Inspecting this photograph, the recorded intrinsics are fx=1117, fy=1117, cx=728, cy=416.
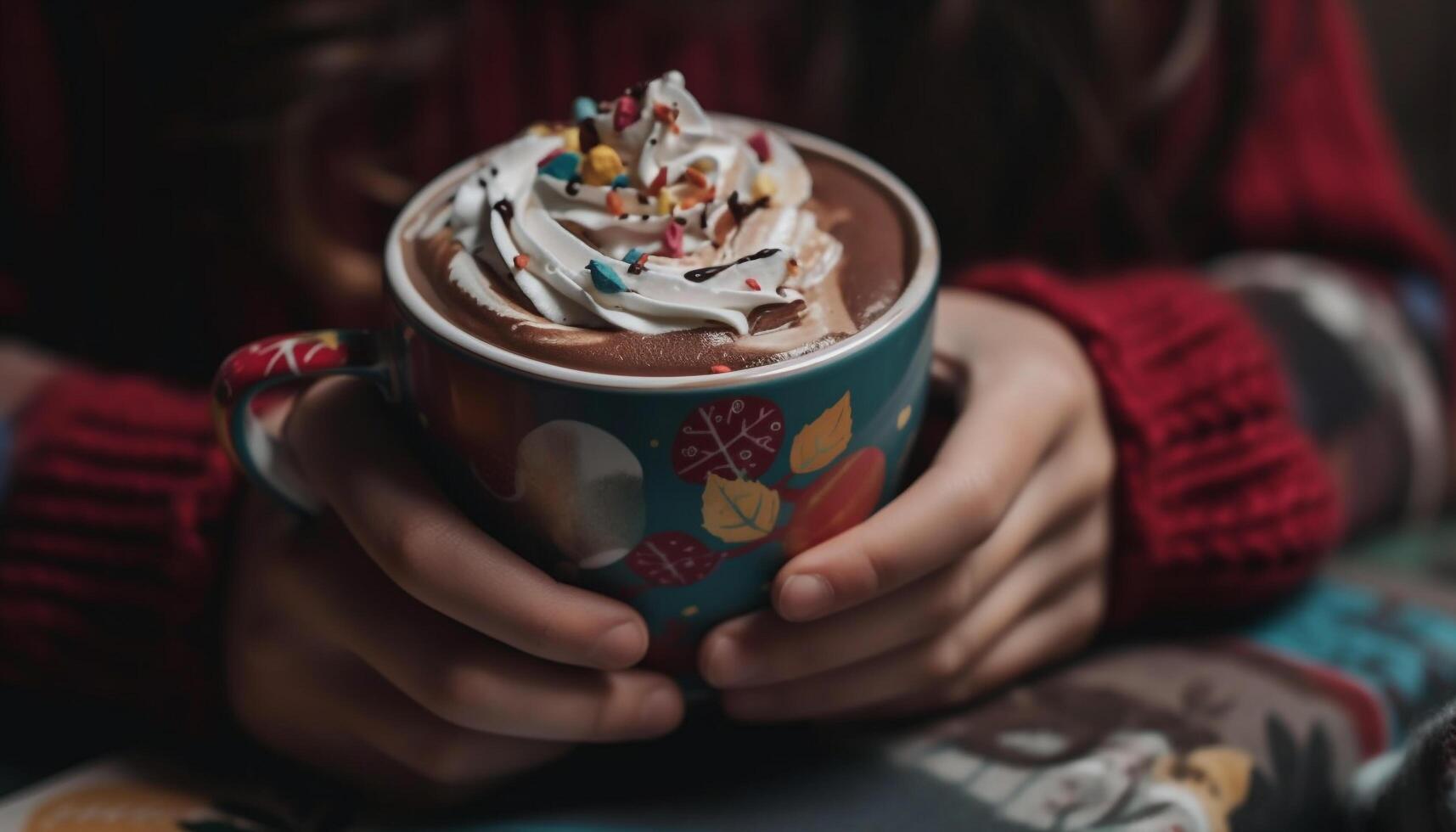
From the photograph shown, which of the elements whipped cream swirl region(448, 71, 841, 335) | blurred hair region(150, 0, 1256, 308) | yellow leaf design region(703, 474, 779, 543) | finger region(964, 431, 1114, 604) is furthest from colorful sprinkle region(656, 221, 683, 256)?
blurred hair region(150, 0, 1256, 308)

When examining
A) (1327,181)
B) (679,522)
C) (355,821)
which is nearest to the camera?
(679,522)

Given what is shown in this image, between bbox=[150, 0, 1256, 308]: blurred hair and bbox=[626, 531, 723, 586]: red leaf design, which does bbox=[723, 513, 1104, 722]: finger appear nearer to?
bbox=[626, 531, 723, 586]: red leaf design

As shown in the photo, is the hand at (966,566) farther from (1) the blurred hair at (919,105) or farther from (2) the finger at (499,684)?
(1) the blurred hair at (919,105)

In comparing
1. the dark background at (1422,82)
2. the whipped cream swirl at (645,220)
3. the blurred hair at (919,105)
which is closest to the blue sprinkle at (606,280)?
the whipped cream swirl at (645,220)

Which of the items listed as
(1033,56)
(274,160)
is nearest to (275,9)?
(274,160)

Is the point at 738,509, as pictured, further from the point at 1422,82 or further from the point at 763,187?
the point at 1422,82

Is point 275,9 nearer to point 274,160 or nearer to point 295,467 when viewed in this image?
point 274,160
